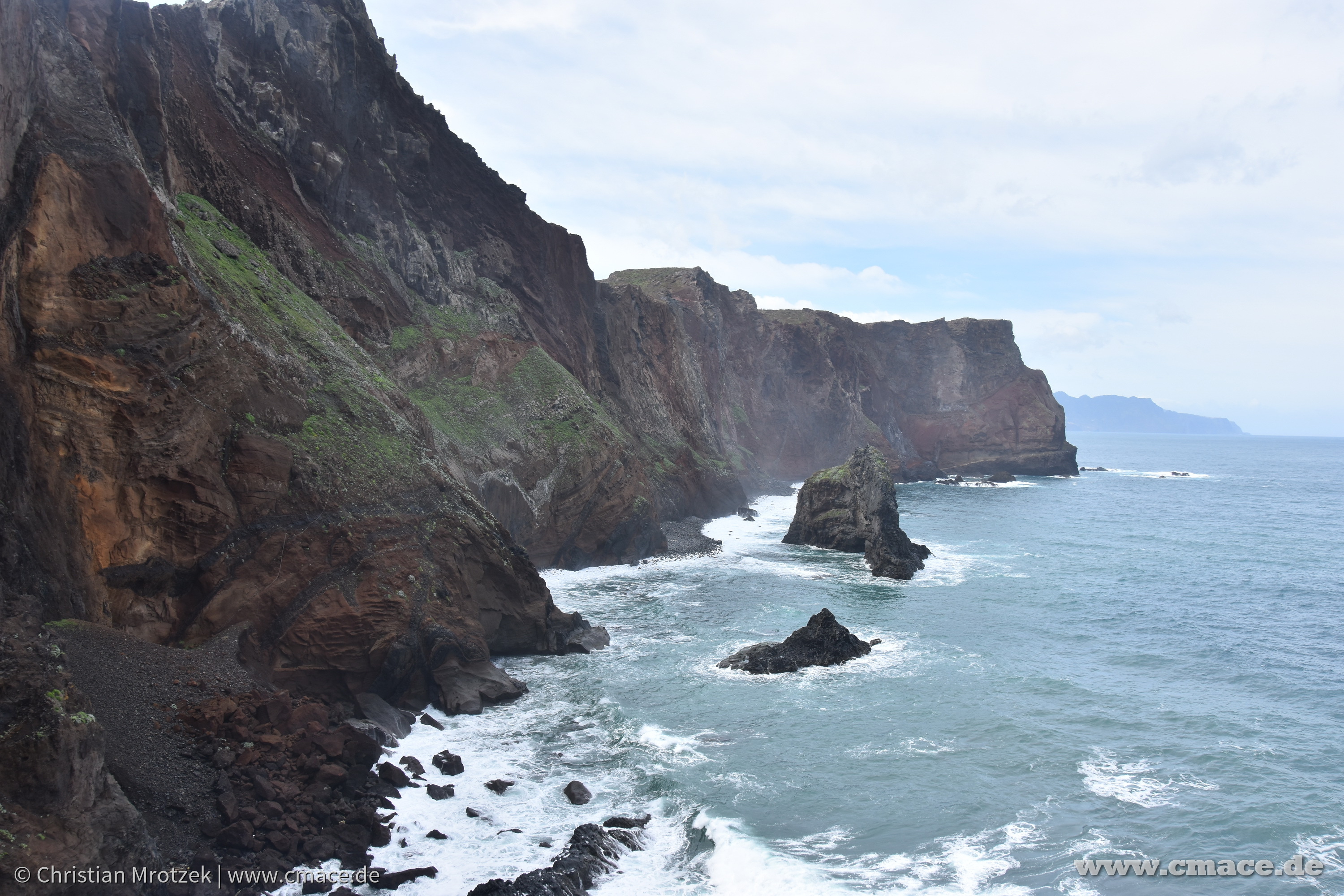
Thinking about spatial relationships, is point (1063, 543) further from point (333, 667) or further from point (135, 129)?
point (135, 129)

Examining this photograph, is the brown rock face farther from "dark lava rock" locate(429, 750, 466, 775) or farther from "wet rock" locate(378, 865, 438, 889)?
"wet rock" locate(378, 865, 438, 889)

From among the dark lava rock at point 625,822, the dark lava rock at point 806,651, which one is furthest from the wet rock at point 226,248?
the dark lava rock at point 625,822

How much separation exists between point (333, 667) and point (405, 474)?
6.33 meters

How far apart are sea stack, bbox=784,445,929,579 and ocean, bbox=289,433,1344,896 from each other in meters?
1.98

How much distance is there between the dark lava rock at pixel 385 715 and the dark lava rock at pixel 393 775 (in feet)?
8.26

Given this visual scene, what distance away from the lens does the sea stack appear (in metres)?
46.8

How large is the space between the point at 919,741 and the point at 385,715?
14270mm

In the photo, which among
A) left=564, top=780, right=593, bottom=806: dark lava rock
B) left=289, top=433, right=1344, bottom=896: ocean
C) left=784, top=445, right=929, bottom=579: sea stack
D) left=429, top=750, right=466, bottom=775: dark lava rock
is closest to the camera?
left=289, top=433, right=1344, bottom=896: ocean

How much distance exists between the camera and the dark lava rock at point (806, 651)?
28.2m

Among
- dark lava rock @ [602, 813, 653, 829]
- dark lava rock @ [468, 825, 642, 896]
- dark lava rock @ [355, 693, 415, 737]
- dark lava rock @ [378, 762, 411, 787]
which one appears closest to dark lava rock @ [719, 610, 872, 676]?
dark lava rock @ [602, 813, 653, 829]

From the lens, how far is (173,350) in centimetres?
2011

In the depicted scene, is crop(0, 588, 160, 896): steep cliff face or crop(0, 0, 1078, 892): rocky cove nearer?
crop(0, 588, 160, 896): steep cliff face

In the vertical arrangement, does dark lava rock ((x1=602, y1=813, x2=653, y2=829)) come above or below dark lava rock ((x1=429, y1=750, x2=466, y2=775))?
below

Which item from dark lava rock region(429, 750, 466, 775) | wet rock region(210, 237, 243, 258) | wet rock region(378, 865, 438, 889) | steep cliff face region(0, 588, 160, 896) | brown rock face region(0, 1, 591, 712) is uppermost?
wet rock region(210, 237, 243, 258)
